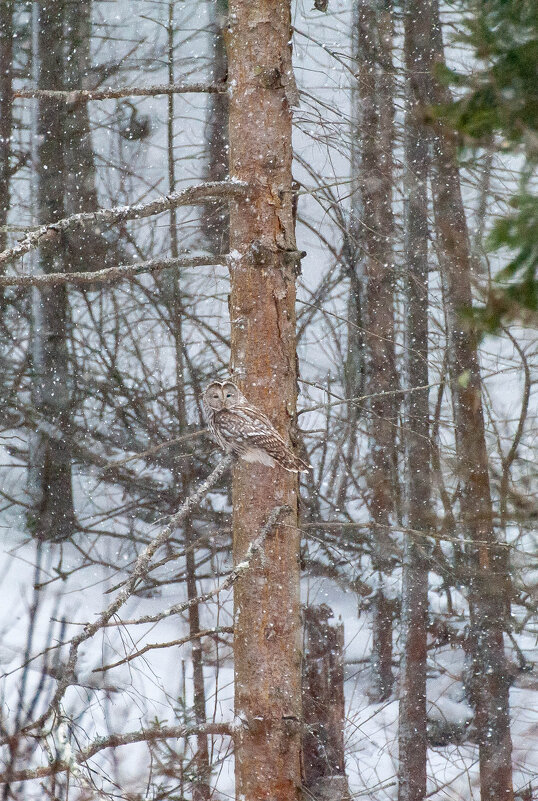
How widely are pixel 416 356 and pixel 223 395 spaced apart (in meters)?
2.90

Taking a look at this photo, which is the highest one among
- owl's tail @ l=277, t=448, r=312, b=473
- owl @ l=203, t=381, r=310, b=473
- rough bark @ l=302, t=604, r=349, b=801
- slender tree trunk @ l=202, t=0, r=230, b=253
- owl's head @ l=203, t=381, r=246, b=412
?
slender tree trunk @ l=202, t=0, r=230, b=253

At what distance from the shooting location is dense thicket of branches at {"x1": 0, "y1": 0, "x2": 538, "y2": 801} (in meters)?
4.91

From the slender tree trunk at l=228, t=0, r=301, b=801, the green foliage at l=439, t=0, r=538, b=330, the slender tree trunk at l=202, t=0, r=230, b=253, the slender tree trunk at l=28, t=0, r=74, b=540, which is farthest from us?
the slender tree trunk at l=28, t=0, r=74, b=540

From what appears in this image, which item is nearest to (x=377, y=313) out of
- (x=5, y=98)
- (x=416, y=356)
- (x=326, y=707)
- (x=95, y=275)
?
(x=416, y=356)

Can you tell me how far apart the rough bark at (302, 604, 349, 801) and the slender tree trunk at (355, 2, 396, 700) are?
0.60 meters

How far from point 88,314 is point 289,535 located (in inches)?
132

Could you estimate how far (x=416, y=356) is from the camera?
17.1 feet

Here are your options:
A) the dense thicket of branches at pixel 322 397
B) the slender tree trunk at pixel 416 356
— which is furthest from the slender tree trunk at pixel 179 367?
the slender tree trunk at pixel 416 356

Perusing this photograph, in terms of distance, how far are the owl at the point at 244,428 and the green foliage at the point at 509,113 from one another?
155 cm

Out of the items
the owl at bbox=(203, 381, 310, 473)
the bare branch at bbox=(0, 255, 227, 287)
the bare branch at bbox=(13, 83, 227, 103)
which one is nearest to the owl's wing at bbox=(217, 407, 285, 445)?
the owl at bbox=(203, 381, 310, 473)

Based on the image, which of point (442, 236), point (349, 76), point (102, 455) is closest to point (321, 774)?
point (102, 455)

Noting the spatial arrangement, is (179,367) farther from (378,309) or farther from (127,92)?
(127,92)

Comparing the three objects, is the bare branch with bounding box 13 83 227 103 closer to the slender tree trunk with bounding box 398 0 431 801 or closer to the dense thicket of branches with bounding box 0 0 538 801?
the dense thicket of branches with bounding box 0 0 538 801

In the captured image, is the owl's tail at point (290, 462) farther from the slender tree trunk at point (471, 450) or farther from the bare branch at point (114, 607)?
the slender tree trunk at point (471, 450)
